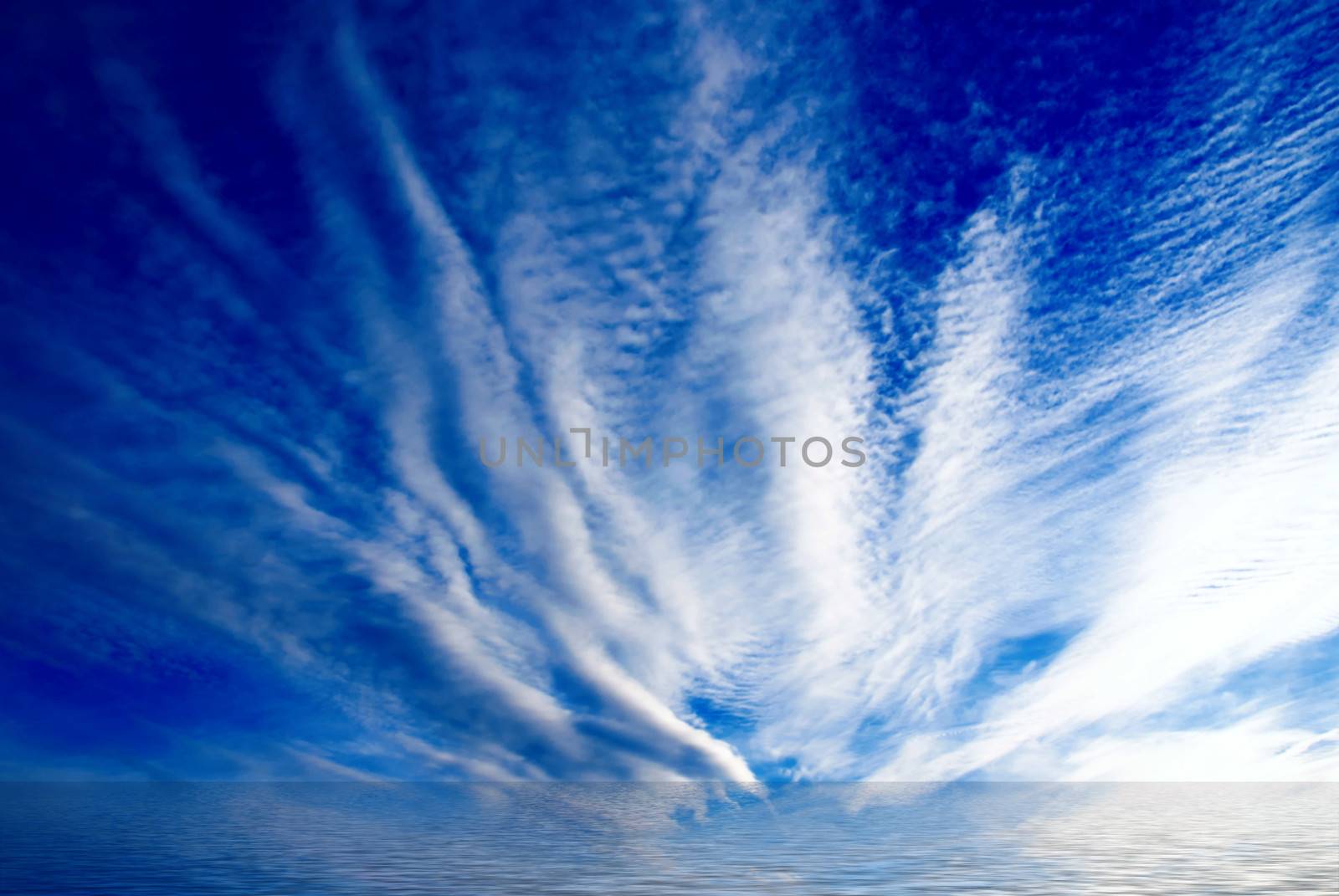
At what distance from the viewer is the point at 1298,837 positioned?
4566 centimetres

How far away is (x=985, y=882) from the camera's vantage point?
2933cm

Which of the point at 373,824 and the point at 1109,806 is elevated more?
the point at 1109,806

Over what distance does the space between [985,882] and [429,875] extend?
20.2m

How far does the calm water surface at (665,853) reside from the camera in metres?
28.4

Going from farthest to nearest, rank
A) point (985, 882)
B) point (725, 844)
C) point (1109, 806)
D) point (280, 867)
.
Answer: point (1109, 806), point (725, 844), point (280, 867), point (985, 882)

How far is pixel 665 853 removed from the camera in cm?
3762

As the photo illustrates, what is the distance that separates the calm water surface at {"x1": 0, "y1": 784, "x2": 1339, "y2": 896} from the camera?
2841cm

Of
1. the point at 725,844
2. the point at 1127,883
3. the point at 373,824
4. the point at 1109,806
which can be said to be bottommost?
the point at 1127,883

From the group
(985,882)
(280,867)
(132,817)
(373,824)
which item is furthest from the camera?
(132,817)

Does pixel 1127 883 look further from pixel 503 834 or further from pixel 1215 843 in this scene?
pixel 503 834

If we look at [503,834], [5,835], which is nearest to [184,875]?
[503,834]

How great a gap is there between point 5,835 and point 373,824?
20778 millimetres

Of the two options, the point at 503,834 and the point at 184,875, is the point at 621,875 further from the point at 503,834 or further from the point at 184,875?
the point at 503,834

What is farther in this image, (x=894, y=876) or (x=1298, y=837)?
(x=1298, y=837)
